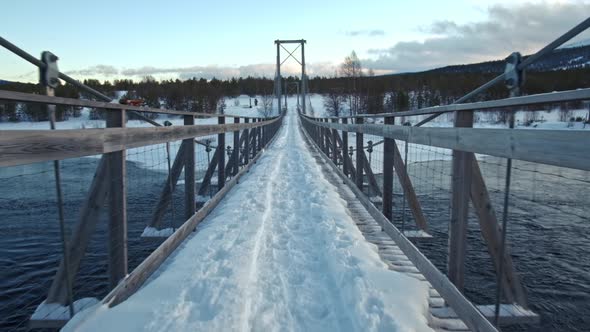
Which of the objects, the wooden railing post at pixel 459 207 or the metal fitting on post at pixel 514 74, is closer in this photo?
the wooden railing post at pixel 459 207

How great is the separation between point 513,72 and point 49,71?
279 cm

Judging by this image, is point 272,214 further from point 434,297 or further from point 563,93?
point 563,93

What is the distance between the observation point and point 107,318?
2.31 metres

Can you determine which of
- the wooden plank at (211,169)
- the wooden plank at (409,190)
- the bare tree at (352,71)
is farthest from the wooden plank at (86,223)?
the bare tree at (352,71)

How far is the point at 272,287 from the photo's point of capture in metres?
2.80

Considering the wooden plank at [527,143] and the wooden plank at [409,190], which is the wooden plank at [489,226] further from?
the wooden plank at [409,190]

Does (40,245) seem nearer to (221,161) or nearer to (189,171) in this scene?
(221,161)

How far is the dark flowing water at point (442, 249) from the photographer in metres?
4.84

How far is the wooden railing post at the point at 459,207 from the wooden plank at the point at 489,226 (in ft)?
0.27

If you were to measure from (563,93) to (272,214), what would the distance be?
3.55 meters

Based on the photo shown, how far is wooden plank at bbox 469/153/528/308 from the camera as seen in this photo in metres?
2.84

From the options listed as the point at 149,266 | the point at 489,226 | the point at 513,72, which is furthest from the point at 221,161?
the point at 513,72

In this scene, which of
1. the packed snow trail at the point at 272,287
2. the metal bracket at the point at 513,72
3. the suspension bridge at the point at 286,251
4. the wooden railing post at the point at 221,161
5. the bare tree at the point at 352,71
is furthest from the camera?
the bare tree at the point at 352,71

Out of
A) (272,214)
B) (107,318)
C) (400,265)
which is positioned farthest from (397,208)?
(107,318)
